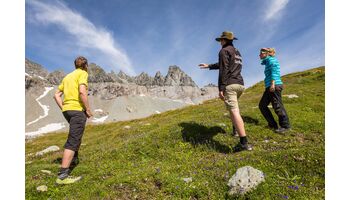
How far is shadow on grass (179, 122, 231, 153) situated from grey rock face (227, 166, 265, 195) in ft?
9.72

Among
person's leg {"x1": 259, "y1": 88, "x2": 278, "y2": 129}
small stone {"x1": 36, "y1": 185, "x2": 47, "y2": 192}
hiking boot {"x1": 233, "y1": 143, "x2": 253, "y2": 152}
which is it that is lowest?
small stone {"x1": 36, "y1": 185, "x2": 47, "y2": 192}

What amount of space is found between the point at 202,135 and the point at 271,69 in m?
4.45

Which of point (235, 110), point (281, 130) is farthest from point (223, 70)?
point (281, 130)

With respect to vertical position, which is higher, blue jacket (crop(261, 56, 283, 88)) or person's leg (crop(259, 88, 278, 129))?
blue jacket (crop(261, 56, 283, 88))

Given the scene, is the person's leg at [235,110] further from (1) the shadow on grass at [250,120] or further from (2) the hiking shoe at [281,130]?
(1) the shadow on grass at [250,120]

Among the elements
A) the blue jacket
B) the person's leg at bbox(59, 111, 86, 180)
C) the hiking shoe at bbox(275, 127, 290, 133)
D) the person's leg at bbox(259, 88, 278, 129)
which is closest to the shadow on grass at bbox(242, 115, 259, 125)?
the person's leg at bbox(259, 88, 278, 129)

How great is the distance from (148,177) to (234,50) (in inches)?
228

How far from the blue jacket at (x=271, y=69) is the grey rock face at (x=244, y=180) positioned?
6030mm

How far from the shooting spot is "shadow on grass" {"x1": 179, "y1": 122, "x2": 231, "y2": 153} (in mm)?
10370

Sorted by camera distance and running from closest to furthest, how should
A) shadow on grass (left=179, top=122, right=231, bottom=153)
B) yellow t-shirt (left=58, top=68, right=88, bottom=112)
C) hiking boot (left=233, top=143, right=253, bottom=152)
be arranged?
yellow t-shirt (left=58, top=68, right=88, bottom=112), hiking boot (left=233, top=143, right=253, bottom=152), shadow on grass (left=179, top=122, right=231, bottom=153)

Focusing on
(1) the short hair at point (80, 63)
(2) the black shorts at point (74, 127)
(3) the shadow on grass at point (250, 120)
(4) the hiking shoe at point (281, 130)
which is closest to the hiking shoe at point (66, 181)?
(2) the black shorts at point (74, 127)

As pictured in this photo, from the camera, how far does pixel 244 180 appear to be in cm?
637

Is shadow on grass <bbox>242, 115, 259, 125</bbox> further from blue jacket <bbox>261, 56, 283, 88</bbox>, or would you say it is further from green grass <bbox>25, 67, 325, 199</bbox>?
blue jacket <bbox>261, 56, 283, 88</bbox>
